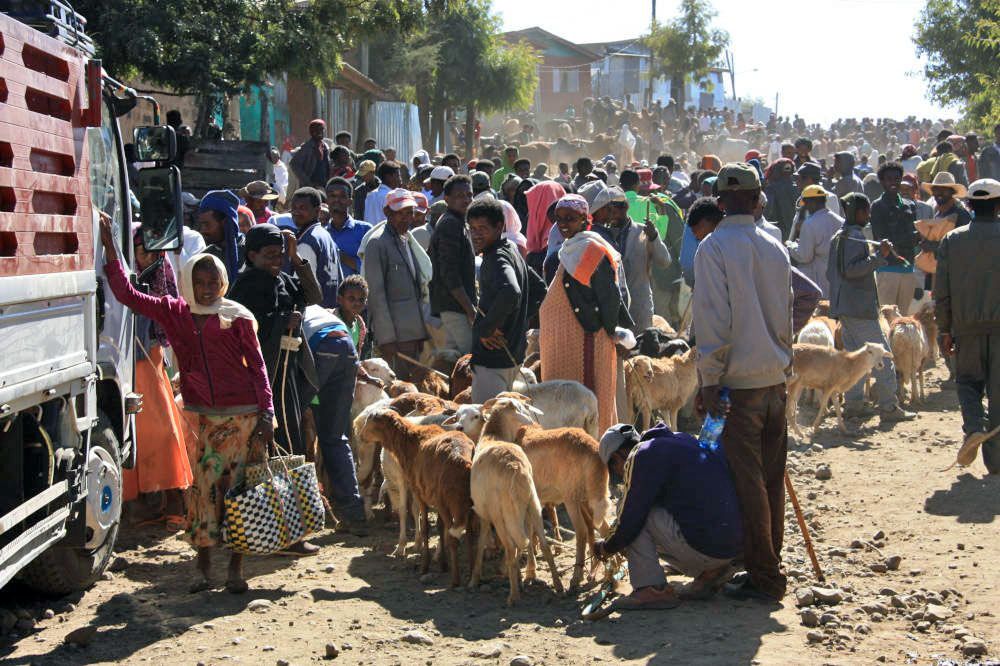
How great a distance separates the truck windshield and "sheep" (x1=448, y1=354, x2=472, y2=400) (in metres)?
2.83

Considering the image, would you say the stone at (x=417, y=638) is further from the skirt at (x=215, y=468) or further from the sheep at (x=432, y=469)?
the skirt at (x=215, y=468)

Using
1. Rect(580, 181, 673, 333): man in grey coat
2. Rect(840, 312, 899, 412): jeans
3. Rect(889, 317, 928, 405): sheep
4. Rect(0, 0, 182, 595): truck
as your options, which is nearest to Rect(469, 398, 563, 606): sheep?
Rect(0, 0, 182, 595): truck

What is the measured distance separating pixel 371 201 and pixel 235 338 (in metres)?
6.14

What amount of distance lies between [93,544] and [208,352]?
1.16 metres

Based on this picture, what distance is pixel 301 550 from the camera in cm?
696

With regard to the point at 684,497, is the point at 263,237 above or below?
above

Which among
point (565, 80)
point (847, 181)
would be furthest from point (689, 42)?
point (847, 181)

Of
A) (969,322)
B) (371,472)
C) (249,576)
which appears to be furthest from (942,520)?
(249,576)

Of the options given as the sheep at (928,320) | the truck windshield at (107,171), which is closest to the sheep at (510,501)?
the truck windshield at (107,171)

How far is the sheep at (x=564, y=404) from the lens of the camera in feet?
23.9

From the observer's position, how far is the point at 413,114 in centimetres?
3653

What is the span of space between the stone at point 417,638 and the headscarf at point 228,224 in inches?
159

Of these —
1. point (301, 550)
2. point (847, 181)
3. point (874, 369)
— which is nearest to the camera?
point (301, 550)

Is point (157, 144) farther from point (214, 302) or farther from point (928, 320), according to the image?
point (928, 320)
